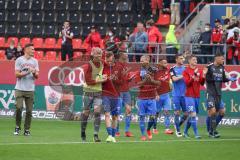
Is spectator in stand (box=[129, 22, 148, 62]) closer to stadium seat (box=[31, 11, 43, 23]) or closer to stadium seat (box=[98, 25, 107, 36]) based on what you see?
stadium seat (box=[98, 25, 107, 36])

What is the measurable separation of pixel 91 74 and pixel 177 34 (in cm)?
1467

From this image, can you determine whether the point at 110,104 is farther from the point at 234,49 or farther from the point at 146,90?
the point at 234,49

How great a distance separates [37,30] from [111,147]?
20.5m

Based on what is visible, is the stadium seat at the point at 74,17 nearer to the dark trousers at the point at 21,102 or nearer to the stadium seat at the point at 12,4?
the stadium seat at the point at 12,4

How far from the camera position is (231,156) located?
1784 cm

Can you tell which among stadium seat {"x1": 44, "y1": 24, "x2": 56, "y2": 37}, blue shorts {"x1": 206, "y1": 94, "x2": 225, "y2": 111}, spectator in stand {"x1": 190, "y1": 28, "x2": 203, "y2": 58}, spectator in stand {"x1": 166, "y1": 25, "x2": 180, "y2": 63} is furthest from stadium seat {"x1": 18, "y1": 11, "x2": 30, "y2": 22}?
blue shorts {"x1": 206, "y1": 94, "x2": 225, "y2": 111}

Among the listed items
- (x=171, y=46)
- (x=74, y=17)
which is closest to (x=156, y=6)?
(x=74, y=17)

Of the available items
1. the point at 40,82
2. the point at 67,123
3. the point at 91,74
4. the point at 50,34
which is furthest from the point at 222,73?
the point at 50,34

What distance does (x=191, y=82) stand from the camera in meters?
23.5

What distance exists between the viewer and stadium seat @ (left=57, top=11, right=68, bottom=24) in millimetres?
38987

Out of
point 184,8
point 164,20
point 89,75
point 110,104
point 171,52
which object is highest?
point 184,8

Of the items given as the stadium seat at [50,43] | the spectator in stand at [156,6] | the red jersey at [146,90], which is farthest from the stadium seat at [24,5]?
the red jersey at [146,90]

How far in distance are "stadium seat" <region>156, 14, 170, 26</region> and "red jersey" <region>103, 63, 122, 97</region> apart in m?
15.5

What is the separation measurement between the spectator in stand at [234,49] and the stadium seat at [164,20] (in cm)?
595
